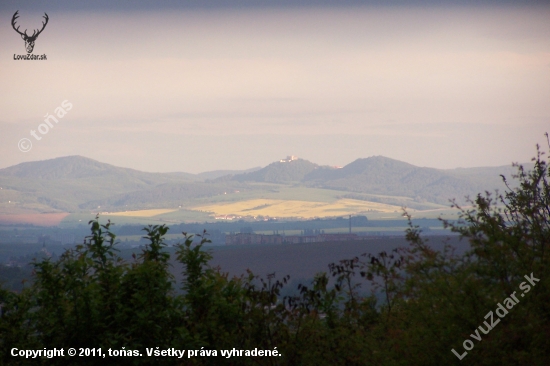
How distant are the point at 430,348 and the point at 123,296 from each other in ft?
17.2

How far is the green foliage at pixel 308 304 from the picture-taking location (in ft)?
26.8

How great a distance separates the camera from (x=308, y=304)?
1182 centimetres

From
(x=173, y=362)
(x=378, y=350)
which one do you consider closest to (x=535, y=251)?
(x=378, y=350)

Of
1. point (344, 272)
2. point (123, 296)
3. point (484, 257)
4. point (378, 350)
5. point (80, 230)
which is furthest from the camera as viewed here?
point (80, 230)

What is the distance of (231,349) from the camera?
35.5 feet

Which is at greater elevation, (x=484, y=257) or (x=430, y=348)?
(x=484, y=257)

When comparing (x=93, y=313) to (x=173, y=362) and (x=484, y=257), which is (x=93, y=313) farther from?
(x=484, y=257)

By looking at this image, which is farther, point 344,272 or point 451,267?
point 344,272

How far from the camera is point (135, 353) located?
10461mm

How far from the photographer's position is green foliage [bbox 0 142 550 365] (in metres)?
8.16

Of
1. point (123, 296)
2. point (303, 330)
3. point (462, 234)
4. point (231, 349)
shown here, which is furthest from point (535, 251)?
point (123, 296)

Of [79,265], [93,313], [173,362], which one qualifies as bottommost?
[173,362]

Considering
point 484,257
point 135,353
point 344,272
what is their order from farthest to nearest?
point 344,272 → point 135,353 → point 484,257

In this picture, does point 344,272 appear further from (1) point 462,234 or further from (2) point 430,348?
(2) point 430,348
